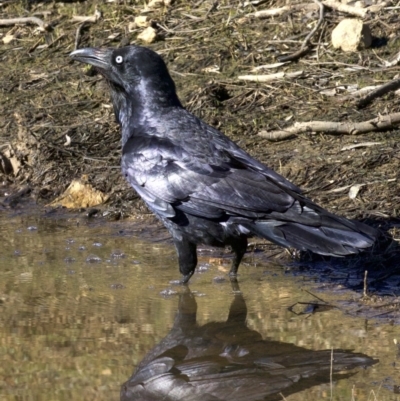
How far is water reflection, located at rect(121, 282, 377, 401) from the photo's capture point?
4.66 metres

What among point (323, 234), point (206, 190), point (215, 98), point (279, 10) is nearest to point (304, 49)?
point (279, 10)

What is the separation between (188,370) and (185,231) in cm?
154

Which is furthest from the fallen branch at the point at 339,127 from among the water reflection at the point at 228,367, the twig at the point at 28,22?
the twig at the point at 28,22

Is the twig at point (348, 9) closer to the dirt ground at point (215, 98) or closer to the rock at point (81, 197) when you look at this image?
the dirt ground at point (215, 98)

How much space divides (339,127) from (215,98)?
1435 mm

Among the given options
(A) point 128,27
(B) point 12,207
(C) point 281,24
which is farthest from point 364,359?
(A) point 128,27

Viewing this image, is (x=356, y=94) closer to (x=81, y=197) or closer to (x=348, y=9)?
(x=348, y=9)

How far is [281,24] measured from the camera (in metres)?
10.2

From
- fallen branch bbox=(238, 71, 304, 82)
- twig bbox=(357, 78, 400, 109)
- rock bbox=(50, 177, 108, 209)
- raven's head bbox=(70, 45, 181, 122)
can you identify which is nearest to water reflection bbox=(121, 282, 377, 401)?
raven's head bbox=(70, 45, 181, 122)

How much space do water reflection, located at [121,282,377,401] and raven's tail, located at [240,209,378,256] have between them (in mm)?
647

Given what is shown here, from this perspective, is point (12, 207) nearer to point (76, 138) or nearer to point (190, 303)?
point (76, 138)

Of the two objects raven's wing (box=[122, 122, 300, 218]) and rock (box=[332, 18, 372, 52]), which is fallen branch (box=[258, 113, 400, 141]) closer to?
rock (box=[332, 18, 372, 52])

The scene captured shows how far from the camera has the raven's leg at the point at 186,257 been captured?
640 centimetres

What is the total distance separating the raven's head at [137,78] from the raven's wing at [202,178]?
39 centimetres
